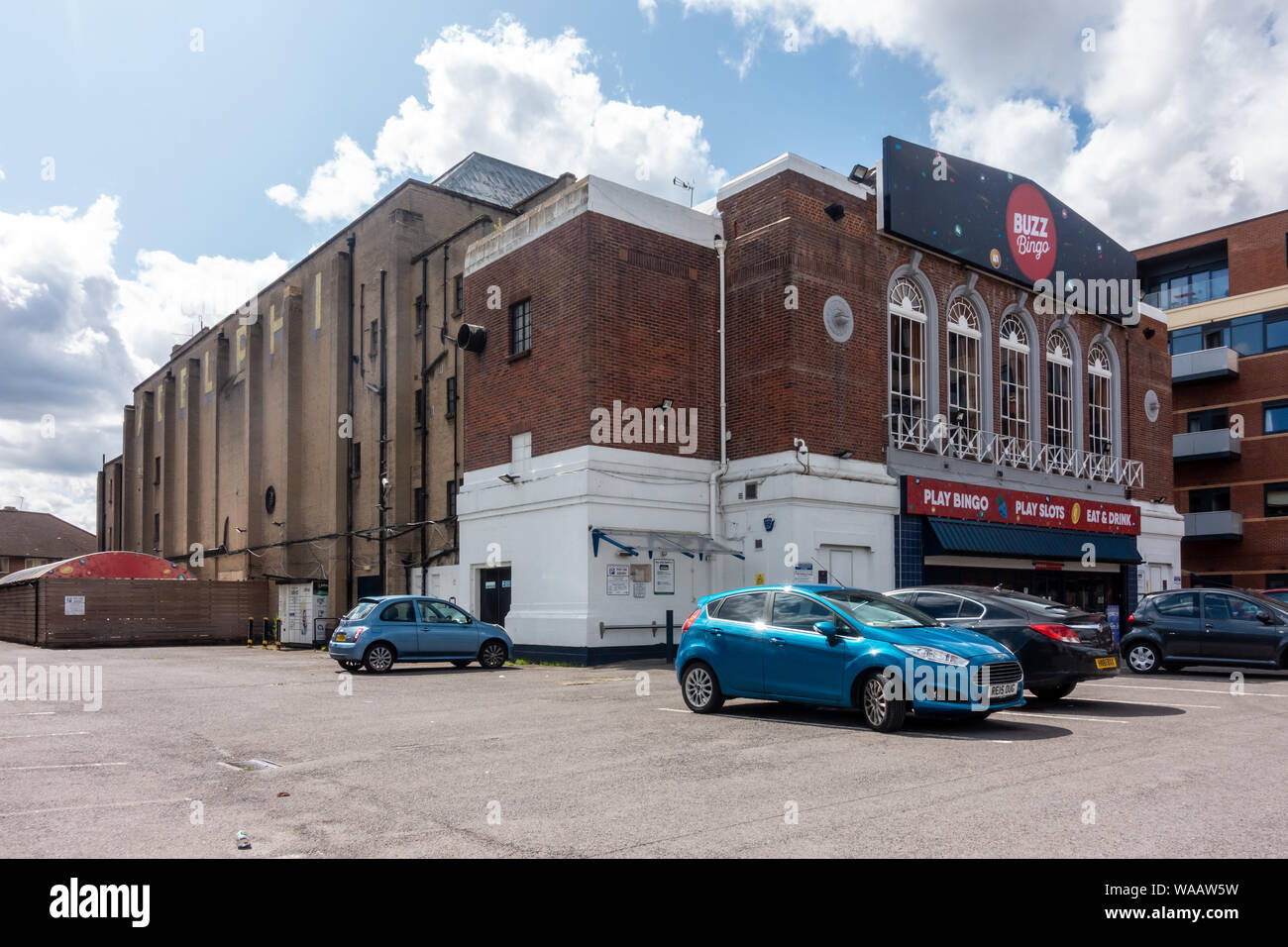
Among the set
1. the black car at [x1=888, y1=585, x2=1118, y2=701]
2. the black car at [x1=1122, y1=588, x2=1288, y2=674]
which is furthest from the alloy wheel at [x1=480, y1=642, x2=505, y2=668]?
the black car at [x1=1122, y1=588, x2=1288, y2=674]

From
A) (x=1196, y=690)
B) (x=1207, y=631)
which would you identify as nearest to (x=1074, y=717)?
(x=1196, y=690)

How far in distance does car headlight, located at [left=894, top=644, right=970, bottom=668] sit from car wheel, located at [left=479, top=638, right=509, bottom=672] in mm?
11714

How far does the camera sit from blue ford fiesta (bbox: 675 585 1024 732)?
10523mm

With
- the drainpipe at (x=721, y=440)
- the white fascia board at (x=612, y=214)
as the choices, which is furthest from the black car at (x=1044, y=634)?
the white fascia board at (x=612, y=214)

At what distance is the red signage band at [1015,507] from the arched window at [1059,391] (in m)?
1.94

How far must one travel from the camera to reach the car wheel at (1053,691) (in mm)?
13258

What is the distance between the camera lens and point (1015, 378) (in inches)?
1164

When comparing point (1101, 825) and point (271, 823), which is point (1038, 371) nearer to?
point (1101, 825)

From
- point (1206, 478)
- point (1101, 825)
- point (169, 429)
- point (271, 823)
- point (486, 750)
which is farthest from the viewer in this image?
point (169, 429)

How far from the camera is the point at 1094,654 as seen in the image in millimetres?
12875

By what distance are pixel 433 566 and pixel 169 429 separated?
35.9 meters

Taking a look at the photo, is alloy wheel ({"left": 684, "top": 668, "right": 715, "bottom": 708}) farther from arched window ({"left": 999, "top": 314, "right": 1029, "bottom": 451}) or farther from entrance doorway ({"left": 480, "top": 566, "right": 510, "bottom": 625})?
arched window ({"left": 999, "top": 314, "right": 1029, "bottom": 451})

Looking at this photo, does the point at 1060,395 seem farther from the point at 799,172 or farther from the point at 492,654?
the point at 492,654
